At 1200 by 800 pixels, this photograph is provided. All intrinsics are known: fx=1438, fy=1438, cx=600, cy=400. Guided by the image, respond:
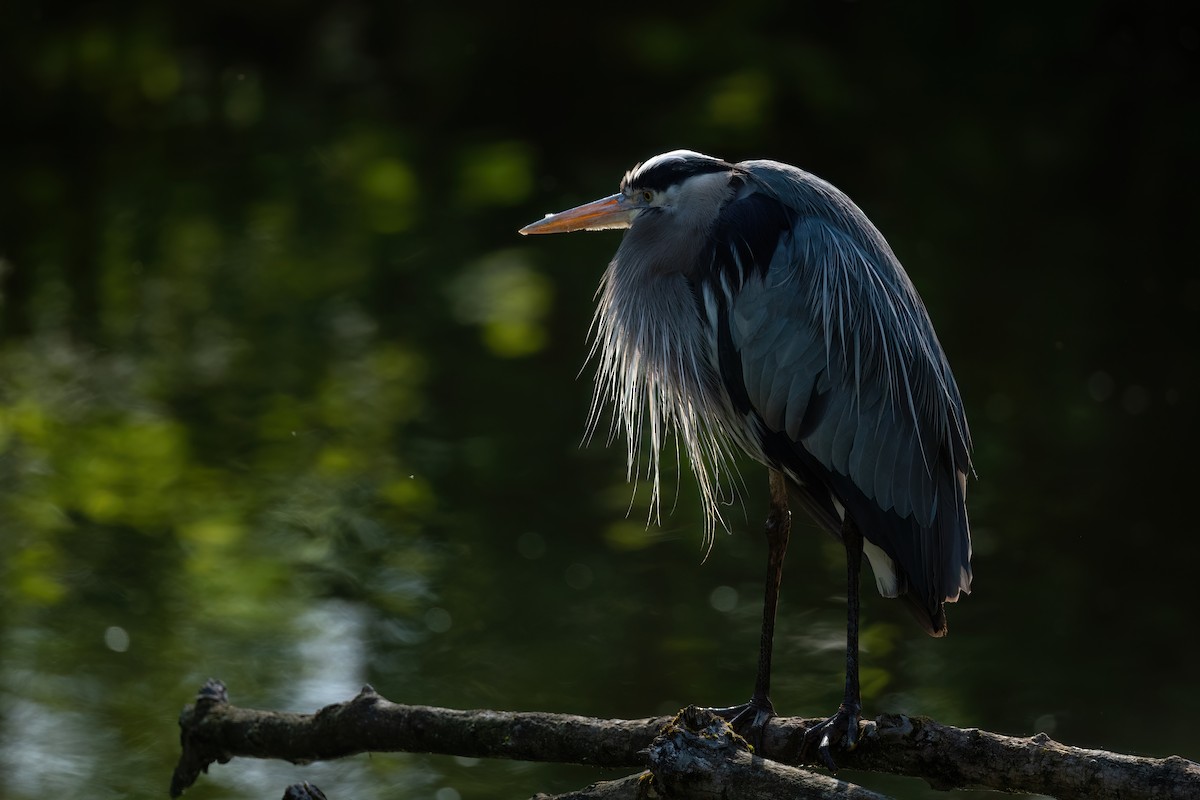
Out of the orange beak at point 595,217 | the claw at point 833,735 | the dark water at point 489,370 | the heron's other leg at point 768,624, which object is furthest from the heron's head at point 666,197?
the dark water at point 489,370

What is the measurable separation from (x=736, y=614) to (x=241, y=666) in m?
1.83

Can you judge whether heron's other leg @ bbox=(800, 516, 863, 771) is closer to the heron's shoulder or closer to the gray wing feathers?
the gray wing feathers

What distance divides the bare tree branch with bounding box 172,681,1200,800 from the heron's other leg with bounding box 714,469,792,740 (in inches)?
2.5

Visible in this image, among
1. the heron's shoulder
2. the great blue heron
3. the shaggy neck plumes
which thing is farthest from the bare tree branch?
the heron's shoulder

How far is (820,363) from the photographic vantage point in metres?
3.47

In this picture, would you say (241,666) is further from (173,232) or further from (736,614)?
(173,232)

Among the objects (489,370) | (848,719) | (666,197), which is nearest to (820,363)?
(666,197)

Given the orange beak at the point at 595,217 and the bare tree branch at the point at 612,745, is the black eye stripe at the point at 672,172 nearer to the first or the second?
the orange beak at the point at 595,217

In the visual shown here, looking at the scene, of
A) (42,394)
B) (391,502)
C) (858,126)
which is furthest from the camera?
(858,126)

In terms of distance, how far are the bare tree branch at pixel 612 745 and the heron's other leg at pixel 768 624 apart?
0.21 ft

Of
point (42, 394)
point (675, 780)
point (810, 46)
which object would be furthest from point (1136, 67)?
point (675, 780)

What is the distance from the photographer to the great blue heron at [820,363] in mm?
3395

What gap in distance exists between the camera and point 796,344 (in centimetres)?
346

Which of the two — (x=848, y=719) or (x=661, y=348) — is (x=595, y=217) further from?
(x=848, y=719)
